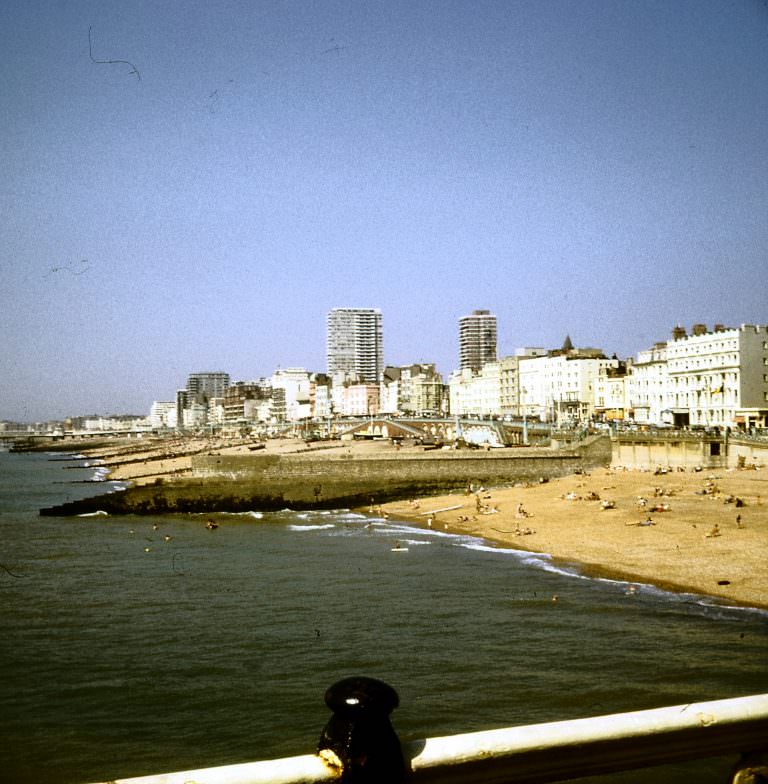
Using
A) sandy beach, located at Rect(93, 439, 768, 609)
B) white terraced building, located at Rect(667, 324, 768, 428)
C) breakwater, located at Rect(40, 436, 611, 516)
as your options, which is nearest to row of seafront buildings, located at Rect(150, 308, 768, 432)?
white terraced building, located at Rect(667, 324, 768, 428)

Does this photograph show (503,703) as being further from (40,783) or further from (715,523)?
(715,523)

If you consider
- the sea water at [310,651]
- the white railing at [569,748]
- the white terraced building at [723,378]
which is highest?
the white terraced building at [723,378]

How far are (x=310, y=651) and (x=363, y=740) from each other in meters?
15.8

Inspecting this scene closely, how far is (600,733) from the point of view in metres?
2.28

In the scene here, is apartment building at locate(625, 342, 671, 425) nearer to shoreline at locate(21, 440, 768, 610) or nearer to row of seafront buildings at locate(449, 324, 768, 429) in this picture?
row of seafront buildings at locate(449, 324, 768, 429)

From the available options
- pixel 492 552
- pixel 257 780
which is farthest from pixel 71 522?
pixel 257 780

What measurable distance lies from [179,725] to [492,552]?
62.6 ft

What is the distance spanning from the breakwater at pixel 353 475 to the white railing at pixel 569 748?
2003 inches

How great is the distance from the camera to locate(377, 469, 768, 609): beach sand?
24.2 m

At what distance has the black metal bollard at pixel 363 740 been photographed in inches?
84.7

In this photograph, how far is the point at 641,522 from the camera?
Answer: 32375 mm

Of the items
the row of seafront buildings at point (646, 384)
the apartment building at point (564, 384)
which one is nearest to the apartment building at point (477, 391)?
the row of seafront buildings at point (646, 384)

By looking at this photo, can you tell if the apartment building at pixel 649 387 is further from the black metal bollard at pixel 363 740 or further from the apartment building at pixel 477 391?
the black metal bollard at pixel 363 740

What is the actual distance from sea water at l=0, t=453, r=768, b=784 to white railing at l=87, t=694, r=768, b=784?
26.6 feet
